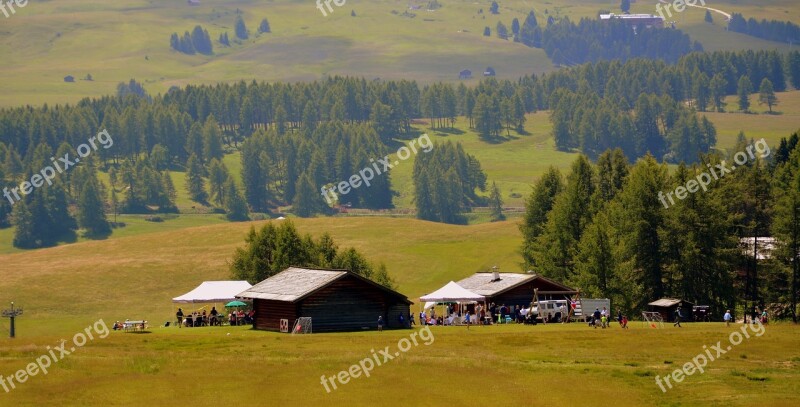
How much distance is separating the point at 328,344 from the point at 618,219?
3943cm

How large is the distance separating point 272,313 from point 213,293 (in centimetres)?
1230

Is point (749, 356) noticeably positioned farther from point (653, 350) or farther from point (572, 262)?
point (572, 262)

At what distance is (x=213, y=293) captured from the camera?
273ft

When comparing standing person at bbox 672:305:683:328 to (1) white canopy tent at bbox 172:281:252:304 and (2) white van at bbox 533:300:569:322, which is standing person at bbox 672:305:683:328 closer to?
(2) white van at bbox 533:300:569:322

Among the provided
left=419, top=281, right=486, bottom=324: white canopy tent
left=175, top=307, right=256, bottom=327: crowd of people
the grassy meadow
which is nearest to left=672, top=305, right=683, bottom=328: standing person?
the grassy meadow

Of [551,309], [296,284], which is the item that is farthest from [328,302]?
[551,309]

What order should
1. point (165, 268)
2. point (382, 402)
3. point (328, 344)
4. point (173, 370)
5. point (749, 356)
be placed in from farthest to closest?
point (165, 268) → point (328, 344) → point (749, 356) → point (173, 370) → point (382, 402)

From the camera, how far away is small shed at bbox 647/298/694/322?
78.9 meters

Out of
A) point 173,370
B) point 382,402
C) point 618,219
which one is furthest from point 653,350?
point 618,219

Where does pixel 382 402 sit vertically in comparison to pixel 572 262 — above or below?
above

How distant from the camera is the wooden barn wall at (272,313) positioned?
69938mm

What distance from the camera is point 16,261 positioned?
139 metres

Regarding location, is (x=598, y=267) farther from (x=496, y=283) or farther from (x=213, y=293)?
(x=213, y=293)

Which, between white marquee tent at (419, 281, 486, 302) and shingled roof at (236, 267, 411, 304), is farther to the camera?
white marquee tent at (419, 281, 486, 302)
